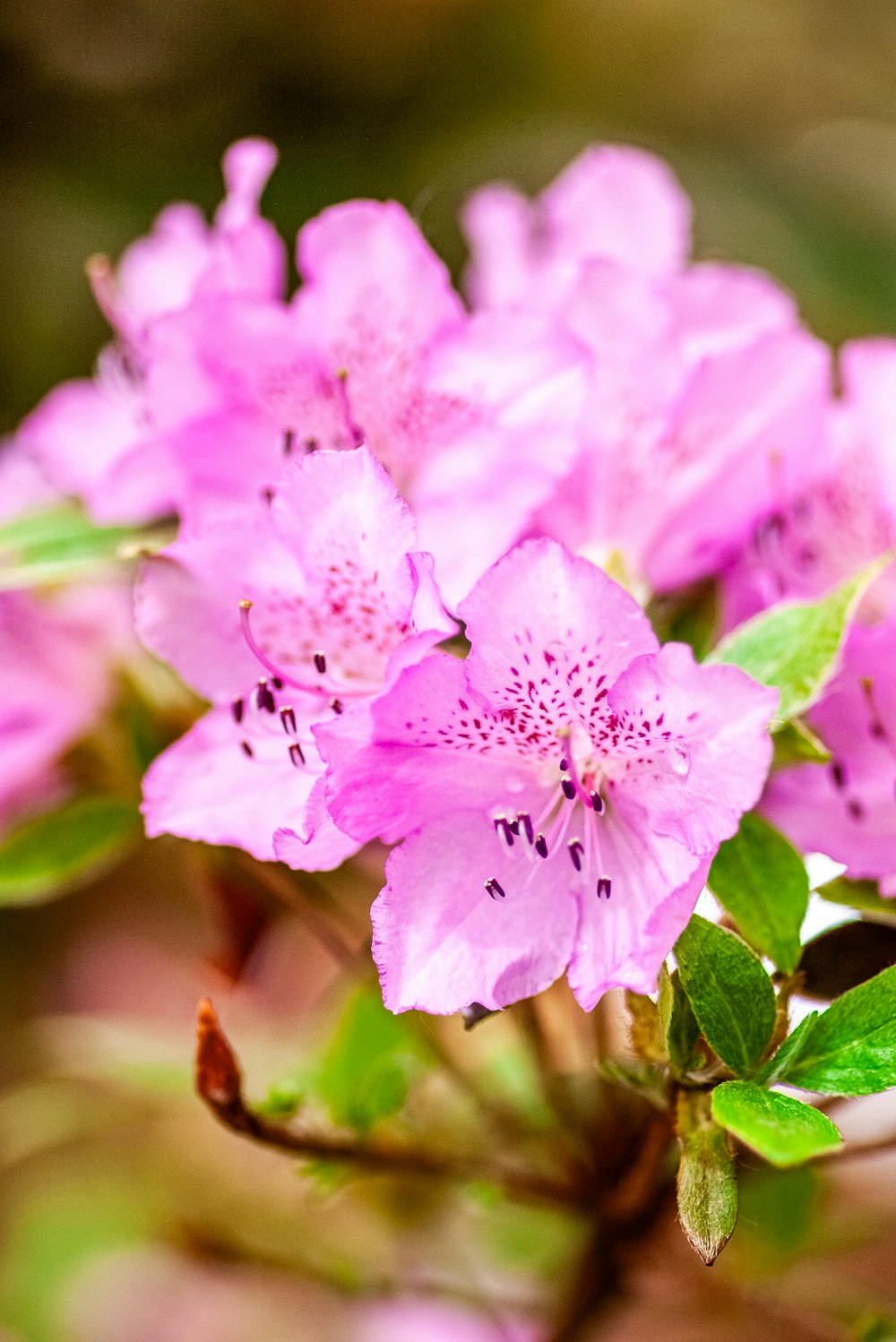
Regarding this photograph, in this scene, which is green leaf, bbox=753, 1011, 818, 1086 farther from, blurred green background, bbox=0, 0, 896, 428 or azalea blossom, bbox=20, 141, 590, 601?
blurred green background, bbox=0, 0, 896, 428

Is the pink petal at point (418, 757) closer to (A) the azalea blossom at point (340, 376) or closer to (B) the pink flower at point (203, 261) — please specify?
(A) the azalea blossom at point (340, 376)

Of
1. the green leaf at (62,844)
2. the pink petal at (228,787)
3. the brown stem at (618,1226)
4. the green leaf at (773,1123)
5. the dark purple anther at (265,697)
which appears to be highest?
the dark purple anther at (265,697)

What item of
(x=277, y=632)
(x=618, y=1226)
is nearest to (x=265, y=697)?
(x=277, y=632)

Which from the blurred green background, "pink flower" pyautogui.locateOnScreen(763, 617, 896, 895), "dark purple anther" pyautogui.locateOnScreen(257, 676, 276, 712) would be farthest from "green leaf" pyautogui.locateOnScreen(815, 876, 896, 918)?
the blurred green background

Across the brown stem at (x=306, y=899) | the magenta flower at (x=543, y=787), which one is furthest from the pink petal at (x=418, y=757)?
the brown stem at (x=306, y=899)

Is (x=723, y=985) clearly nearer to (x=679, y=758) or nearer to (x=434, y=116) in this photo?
(x=679, y=758)

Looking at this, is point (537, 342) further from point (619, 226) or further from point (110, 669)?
point (110, 669)
